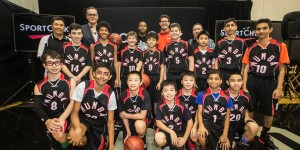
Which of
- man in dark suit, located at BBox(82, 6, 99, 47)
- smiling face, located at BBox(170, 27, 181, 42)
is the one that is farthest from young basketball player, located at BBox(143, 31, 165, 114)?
man in dark suit, located at BBox(82, 6, 99, 47)

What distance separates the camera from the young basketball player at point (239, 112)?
3.54 meters

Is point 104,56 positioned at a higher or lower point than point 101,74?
higher

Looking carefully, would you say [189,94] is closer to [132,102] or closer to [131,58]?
[132,102]

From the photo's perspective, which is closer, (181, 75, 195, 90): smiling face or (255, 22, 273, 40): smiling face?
(181, 75, 195, 90): smiling face

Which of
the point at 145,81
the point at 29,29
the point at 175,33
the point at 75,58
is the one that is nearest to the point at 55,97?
the point at 75,58

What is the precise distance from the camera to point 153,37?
4.49m

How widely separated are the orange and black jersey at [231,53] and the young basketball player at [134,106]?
62.1 inches

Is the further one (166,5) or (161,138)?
(166,5)

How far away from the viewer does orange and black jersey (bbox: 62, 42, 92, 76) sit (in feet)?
13.1

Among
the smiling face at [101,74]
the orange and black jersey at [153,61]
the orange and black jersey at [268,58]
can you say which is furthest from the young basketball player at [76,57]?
the orange and black jersey at [268,58]

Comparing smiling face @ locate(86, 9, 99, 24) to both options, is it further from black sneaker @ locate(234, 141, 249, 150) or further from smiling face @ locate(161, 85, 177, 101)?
black sneaker @ locate(234, 141, 249, 150)

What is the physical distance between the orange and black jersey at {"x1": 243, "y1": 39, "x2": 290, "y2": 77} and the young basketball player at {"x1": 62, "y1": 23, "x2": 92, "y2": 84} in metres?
2.80

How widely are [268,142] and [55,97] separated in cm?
335

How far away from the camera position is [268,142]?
3785 mm
